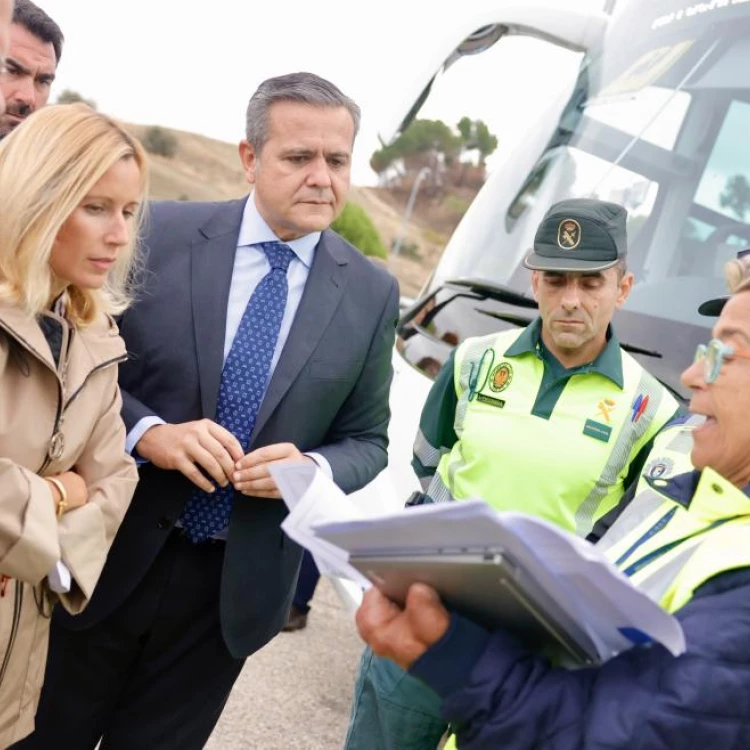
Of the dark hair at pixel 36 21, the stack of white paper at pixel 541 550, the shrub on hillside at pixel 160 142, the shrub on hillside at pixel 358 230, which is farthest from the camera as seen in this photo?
the shrub on hillside at pixel 160 142

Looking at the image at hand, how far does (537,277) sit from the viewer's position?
288cm

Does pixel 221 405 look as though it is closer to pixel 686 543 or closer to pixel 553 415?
pixel 553 415

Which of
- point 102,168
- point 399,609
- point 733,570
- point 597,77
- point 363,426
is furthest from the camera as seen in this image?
point 597,77

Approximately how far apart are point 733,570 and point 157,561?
1575mm

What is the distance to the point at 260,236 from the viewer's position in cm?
270

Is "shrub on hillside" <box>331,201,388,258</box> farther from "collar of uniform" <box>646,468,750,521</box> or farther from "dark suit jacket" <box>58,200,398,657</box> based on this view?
"collar of uniform" <box>646,468,750,521</box>

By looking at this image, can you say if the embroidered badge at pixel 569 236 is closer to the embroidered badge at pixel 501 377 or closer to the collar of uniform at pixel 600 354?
the collar of uniform at pixel 600 354

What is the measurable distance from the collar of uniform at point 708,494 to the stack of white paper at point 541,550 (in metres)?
0.27

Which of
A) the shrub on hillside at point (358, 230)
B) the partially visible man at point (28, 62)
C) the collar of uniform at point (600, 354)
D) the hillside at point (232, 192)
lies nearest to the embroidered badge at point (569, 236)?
the collar of uniform at point (600, 354)

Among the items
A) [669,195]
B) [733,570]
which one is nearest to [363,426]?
[733,570]

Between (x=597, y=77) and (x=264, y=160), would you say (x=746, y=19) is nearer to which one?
(x=597, y=77)

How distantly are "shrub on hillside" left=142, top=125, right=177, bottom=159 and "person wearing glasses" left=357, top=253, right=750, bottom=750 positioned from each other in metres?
66.3

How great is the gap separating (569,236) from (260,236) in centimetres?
78

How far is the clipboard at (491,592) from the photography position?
4.41ft
